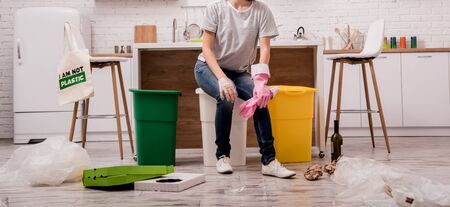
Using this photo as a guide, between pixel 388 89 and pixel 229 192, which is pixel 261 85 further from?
pixel 388 89

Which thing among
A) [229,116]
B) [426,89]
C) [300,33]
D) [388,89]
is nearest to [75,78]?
[229,116]

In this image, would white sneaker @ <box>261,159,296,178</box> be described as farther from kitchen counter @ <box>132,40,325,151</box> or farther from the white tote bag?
the white tote bag

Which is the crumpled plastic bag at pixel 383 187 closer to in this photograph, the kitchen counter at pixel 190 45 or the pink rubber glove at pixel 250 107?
the pink rubber glove at pixel 250 107

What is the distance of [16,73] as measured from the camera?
5.02 metres

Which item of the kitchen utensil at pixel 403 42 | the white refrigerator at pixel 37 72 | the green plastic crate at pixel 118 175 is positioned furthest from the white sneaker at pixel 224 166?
the kitchen utensil at pixel 403 42

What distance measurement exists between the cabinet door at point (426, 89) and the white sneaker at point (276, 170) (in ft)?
9.62

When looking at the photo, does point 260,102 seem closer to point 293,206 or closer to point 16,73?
point 293,206

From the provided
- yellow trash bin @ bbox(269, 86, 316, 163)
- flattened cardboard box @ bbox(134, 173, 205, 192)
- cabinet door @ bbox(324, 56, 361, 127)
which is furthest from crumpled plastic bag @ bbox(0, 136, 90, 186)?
cabinet door @ bbox(324, 56, 361, 127)

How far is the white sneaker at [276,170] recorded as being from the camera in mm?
2504

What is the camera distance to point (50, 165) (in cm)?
241

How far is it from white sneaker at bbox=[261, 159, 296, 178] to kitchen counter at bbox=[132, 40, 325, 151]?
2.97 feet

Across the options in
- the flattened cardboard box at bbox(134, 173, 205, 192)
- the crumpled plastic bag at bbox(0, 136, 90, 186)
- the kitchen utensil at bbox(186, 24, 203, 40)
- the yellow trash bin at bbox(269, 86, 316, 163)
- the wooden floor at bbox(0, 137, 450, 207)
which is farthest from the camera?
the kitchen utensil at bbox(186, 24, 203, 40)

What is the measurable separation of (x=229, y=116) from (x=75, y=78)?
43.9 inches

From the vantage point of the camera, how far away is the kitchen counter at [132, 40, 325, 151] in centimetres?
352
